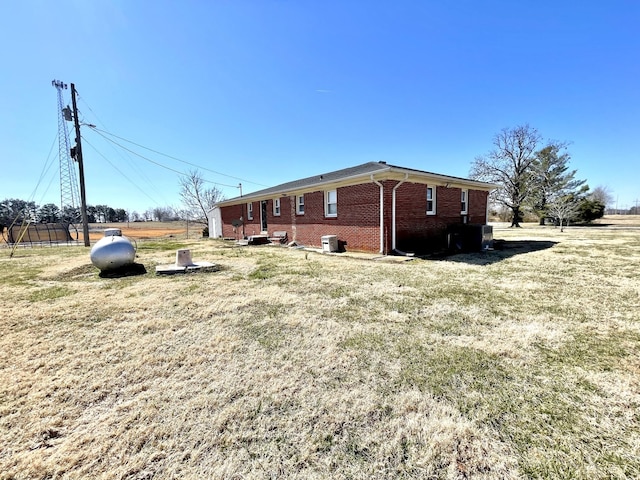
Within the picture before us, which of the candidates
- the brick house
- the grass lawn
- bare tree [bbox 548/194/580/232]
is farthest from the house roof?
bare tree [bbox 548/194/580/232]

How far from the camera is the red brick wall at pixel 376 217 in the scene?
376 inches

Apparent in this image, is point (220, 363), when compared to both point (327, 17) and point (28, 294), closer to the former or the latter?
point (28, 294)

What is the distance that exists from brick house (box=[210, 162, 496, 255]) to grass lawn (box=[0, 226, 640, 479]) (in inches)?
197

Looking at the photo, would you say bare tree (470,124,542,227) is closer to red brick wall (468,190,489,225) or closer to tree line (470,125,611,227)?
tree line (470,125,611,227)

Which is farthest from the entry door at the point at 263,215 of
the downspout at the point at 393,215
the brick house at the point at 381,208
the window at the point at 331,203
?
the downspout at the point at 393,215

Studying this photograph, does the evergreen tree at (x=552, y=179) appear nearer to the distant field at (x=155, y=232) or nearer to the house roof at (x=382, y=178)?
the house roof at (x=382, y=178)

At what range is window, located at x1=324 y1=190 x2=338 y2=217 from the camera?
11.1 metres

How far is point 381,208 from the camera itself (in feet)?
30.5

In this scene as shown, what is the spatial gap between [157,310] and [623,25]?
15367 millimetres

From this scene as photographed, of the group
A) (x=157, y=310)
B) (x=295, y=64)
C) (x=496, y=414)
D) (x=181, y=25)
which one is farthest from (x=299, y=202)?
(x=496, y=414)

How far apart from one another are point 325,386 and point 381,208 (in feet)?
25.2

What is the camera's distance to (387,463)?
5.13 ft

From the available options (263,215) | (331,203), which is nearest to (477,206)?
(331,203)

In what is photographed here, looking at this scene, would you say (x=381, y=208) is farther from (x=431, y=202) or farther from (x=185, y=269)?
(x=185, y=269)
